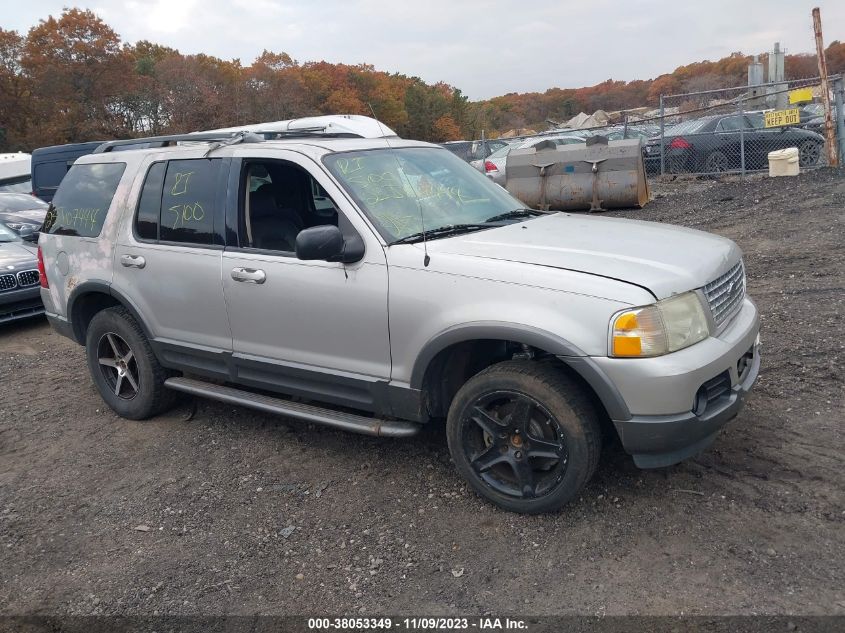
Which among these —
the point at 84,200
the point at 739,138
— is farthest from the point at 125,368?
the point at 739,138

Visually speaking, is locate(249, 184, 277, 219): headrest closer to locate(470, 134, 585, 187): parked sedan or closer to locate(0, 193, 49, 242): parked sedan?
locate(0, 193, 49, 242): parked sedan

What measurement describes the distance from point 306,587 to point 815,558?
2227mm

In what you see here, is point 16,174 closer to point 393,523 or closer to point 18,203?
point 18,203

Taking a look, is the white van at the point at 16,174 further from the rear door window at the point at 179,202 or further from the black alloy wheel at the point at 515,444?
the black alloy wheel at the point at 515,444

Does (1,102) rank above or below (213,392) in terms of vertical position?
above

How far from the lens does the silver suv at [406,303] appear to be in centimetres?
331

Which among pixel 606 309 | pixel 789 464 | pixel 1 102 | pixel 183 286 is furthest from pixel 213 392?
pixel 1 102

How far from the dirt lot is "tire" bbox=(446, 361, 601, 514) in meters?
0.17

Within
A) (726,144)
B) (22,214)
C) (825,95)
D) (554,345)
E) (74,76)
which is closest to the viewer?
(554,345)

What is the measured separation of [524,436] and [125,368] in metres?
3.23

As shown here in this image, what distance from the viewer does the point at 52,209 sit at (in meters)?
5.65

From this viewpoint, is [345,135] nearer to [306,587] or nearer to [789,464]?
[306,587]

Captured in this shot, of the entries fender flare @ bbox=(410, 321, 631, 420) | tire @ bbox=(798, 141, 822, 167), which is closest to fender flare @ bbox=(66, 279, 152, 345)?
fender flare @ bbox=(410, 321, 631, 420)

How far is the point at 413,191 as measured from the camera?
14.1ft
